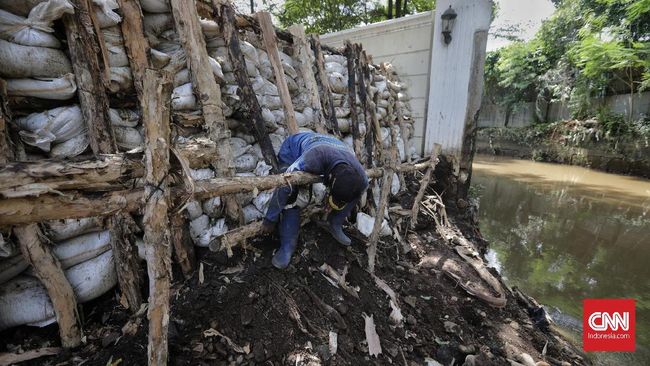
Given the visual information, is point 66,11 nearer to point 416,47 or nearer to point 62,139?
point 62,139

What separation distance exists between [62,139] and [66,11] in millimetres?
754

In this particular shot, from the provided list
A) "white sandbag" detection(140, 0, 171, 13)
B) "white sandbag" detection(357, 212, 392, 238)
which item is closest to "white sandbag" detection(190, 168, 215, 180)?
"white sandbag" detection(140, 0, 171, 13)

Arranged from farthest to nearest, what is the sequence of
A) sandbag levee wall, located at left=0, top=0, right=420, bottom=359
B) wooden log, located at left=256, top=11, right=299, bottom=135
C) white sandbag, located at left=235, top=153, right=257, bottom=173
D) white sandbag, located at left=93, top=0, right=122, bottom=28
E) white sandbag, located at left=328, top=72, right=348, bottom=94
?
white sandbag, located at left=328, top=72, right=348, bottom=94 < wooden log, located at left=256, top=11, right=299, bottom=135 < white sandbag, located at left=235, top=153, right=257, bottom=173 < white sandbag, located at left=93, top=0, right=122, bottom=28 < sandbag levee wall, located at left=0, top=0, right=420, bottom=359

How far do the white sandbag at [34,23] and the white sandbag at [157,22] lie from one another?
2.17 feet

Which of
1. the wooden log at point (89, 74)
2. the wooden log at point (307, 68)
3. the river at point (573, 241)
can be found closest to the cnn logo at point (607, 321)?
the river at point (573, 241)

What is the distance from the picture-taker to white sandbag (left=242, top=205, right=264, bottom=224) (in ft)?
8.61

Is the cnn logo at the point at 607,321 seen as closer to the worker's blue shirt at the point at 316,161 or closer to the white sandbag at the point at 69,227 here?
the worker's blue shirt at the point at 316,161

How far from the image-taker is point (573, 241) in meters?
5.27

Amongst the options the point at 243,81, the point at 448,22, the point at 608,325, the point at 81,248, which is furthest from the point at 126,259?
the point at 448,22

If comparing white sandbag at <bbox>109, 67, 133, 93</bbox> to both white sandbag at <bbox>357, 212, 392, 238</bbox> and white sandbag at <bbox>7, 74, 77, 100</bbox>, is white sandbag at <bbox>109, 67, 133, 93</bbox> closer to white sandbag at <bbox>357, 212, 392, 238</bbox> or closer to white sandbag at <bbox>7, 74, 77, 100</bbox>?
white sandbag at <bbox>7, 74, 77, 100</bbox>

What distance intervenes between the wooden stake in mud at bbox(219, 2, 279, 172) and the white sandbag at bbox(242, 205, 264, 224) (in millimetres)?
424

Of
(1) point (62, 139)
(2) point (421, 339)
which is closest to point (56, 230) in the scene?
(1) point (62, 139)

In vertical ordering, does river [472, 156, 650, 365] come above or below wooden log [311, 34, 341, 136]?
below

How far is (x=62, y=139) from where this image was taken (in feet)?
5.94
